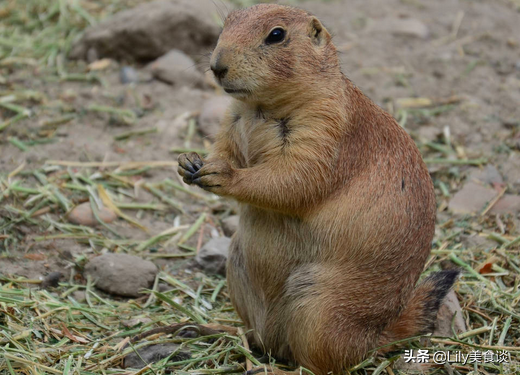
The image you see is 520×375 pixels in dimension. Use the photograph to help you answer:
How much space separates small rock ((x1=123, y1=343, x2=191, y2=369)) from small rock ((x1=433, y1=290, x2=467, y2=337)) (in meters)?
1.87

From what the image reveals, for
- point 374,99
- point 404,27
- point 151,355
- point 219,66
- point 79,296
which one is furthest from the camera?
point 404,27

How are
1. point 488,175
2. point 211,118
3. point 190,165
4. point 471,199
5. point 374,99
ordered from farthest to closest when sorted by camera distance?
point 374,99 < point 211,118 < point 488,175 < point 471,199 < point 190,165

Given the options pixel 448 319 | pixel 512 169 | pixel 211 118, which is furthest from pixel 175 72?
pixel 448 319

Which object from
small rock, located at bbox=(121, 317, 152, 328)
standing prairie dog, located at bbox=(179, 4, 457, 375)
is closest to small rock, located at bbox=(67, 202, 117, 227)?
small rock, located at bbox=(121, 317, 152, 328)

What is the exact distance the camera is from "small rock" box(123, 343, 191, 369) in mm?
4688

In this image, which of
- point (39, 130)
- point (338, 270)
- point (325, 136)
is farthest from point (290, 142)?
point (39, 130)

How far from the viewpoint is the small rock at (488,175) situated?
7.11 metres

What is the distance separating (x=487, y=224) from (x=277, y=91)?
9.52 ft

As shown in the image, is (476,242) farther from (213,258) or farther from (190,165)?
(190,165)

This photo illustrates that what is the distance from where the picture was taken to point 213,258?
6070mm

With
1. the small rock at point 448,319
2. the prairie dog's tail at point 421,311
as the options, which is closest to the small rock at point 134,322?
the prairie dog's tail at point 421,311

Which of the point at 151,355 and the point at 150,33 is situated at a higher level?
the point at 150,33

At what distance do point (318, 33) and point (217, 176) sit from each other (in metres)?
1.22

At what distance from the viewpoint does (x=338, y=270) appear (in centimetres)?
460
